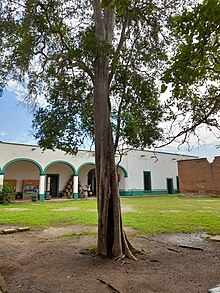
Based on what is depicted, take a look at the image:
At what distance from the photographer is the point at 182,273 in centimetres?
357

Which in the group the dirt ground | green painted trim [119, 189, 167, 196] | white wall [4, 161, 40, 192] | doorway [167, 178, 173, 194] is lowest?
the dirt ground

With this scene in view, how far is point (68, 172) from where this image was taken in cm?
2158

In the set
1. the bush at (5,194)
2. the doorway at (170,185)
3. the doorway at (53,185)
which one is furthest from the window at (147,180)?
the bush at (5,194)

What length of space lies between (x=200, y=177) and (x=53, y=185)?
14.1m

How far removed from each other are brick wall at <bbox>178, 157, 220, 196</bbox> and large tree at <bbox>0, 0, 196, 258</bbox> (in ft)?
56.9

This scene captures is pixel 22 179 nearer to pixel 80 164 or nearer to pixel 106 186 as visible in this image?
pixel 80 164

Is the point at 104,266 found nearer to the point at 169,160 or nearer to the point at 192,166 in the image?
the point at 192,166

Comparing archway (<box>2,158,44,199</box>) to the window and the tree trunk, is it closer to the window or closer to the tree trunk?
the window

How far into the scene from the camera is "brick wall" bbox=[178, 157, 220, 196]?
20469 mm

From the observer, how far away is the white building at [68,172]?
17.4 m

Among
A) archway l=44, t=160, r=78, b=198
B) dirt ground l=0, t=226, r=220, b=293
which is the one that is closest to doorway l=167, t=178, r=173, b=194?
archway l=44, t=160, r=78, b=198

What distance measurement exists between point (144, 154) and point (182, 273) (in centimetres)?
2141

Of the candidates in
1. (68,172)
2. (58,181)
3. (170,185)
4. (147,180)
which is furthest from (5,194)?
(170,185)

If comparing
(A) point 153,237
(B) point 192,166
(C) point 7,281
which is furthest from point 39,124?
(B) point 192,166
